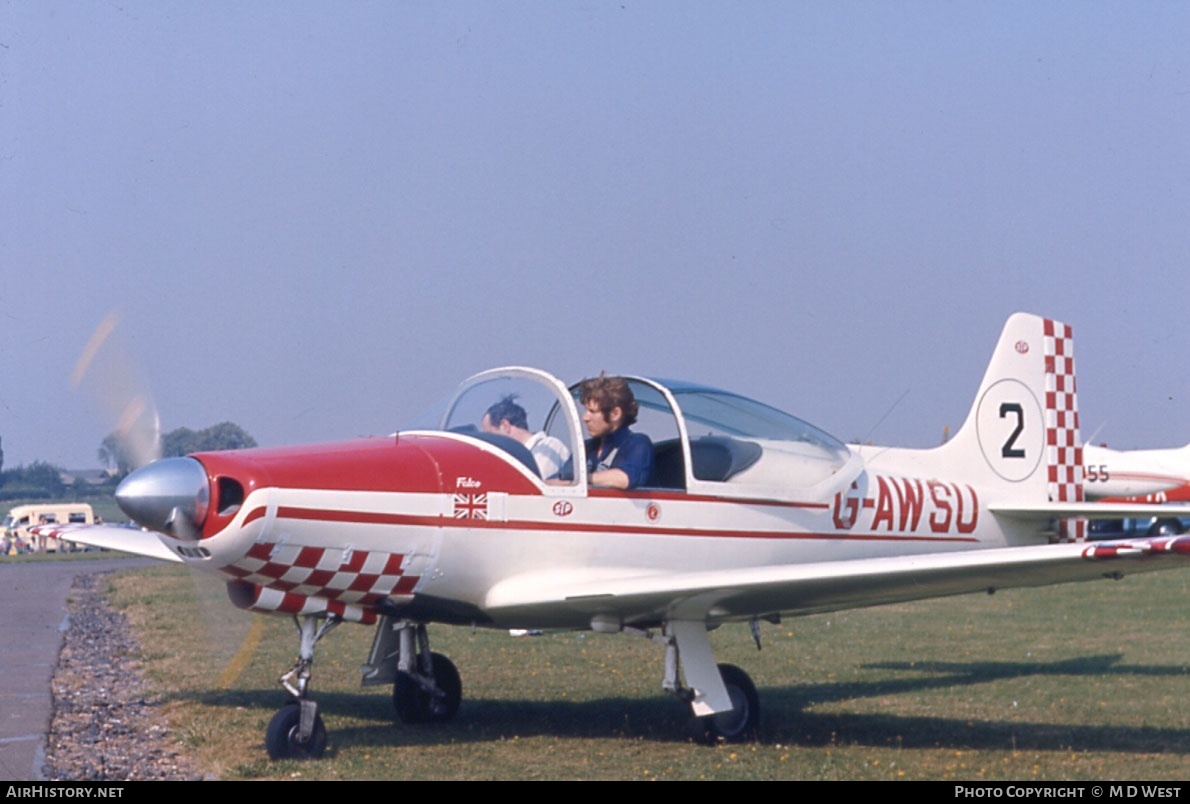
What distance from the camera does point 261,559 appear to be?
6.35 meters

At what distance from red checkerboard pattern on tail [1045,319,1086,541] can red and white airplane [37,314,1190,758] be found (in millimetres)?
1105

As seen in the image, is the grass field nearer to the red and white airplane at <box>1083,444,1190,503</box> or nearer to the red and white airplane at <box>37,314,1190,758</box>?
the red and white airplane at <box>37,314,1190,758</box>

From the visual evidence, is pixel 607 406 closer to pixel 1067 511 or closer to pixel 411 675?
pixel 411 675

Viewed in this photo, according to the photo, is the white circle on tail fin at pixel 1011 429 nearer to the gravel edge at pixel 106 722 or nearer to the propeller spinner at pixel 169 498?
the propeller spinner at pixel 169 498

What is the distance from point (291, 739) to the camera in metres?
6.60

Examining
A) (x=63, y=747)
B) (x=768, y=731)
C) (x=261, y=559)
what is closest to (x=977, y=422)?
(x=768, y=731)

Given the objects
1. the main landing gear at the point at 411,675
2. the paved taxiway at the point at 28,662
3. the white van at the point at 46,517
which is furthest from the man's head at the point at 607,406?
the white van at the point at 46,517

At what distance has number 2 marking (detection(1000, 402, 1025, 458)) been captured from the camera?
9867 millimetres

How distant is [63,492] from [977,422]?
7783mm

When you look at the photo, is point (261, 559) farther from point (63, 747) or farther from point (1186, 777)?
point (1186, 777)

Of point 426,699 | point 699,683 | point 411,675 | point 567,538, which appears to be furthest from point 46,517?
point 699,683

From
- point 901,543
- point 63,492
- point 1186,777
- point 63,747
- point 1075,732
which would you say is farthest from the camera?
point 63,492

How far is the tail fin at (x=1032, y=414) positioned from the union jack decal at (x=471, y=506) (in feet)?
14.5

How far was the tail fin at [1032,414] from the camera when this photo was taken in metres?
9.86
